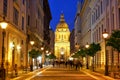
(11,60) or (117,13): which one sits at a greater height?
(117,13)

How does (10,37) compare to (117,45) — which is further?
(10,37)

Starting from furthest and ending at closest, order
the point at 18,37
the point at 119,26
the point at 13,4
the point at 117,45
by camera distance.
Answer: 1. the point at 18,37
2. the point at 13,4
3. the point at 119,26
4. the point at 117,45

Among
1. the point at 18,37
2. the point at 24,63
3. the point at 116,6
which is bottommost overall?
the point at 24,63

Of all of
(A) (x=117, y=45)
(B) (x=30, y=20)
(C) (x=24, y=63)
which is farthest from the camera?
(B) (x=30, y=20)

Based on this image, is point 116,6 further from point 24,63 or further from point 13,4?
point 24,63

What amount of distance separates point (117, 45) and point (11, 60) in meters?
19.2

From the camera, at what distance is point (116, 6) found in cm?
4816

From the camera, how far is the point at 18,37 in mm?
55906

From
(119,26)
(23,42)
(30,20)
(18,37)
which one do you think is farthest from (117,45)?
(30,20)

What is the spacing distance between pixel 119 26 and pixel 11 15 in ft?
47.7

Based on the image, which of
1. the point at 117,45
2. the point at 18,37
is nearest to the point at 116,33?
the point at 117,45

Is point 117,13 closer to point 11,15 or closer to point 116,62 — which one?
point 116,62

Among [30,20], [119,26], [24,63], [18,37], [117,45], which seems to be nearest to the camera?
[117,45]

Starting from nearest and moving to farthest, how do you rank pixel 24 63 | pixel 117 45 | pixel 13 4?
1. pixel 117 45
2. pixel 13 4
3. pixel 24 63
